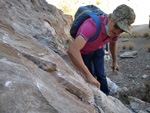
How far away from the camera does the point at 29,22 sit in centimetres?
239

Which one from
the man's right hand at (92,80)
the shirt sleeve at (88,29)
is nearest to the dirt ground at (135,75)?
the man's right hand at (92,80)

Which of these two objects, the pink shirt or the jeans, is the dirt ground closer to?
the jeans

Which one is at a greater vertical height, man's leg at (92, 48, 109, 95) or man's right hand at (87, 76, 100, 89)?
man's right hand at (87, 76, 100, 89)

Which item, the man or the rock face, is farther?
the man

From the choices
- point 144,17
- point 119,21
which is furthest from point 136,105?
point 144,17

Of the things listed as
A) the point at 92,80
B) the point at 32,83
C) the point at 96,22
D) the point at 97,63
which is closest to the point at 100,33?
the point at 96,22

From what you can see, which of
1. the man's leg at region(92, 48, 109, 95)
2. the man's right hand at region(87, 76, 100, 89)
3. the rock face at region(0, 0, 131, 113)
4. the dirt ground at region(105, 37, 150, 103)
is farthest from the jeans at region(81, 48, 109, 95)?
the dirt ground at region(105, 37, 150, 103)

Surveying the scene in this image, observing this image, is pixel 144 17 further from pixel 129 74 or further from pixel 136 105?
pixel 136 105

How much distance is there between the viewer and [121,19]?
1980 mm

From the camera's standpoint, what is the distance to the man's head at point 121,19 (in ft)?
6.47

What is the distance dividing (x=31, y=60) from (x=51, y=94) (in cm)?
47

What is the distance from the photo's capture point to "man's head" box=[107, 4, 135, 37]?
1.97 meters

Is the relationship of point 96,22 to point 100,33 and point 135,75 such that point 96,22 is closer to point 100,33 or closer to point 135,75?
point 100,33

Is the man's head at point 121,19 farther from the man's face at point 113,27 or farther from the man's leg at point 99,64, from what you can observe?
the man's leg at point 99,64
